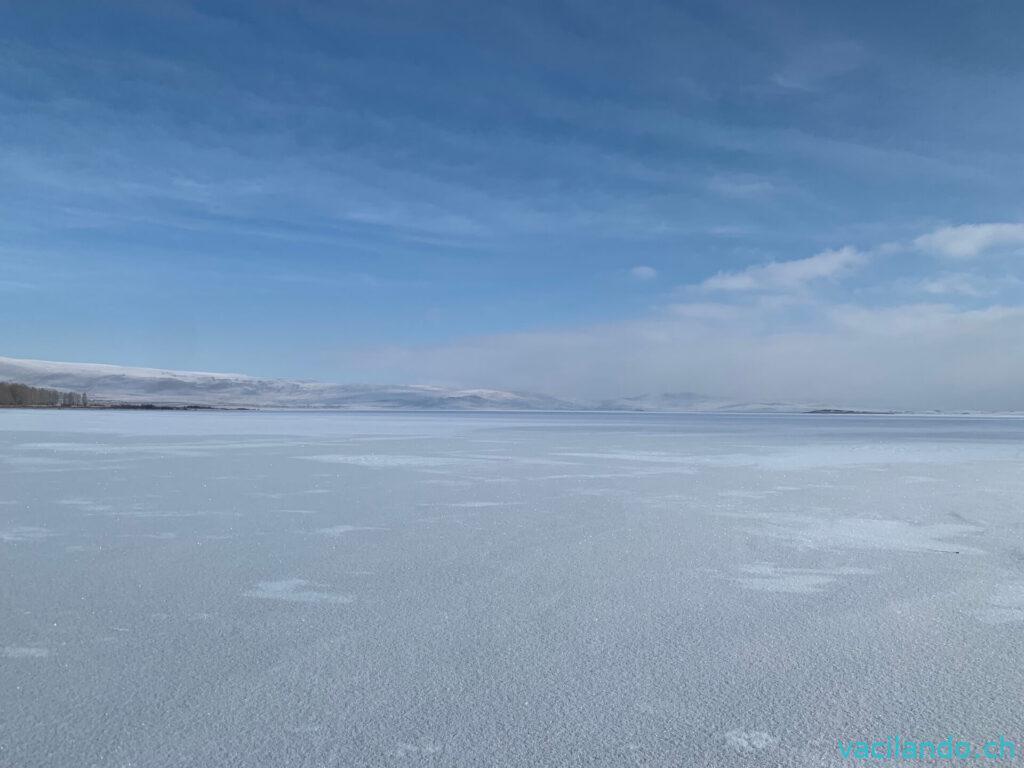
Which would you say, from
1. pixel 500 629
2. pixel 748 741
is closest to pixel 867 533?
pixel 500 629

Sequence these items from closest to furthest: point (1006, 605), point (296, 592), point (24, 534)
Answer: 1. point (1006, 605)
2. point (296, 592)
3. point (24, 534)

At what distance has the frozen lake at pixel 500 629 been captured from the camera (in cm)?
220

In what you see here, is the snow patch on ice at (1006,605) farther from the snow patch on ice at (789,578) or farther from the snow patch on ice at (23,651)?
the snow patch on ice at (23,651)

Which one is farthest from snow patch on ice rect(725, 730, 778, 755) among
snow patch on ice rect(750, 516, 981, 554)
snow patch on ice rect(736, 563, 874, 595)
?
snow patch on ice rect(750, 516, 981, 554)

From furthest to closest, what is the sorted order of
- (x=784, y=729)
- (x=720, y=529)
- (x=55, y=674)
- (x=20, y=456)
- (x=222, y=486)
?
(x=20, y=456) → (x=222, y=486) → (x=720, y=529) → (x=55, y=674) → (x=784, y=729)

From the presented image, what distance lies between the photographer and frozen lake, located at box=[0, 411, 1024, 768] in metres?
2.20

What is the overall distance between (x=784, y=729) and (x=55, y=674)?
266cm

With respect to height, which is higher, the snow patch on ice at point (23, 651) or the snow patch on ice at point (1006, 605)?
the snow patch on ice at point (1006, 605)

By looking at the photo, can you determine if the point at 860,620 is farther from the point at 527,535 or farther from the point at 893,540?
the point at 527,535

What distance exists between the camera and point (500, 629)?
316 centimetres

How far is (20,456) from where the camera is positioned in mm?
11961

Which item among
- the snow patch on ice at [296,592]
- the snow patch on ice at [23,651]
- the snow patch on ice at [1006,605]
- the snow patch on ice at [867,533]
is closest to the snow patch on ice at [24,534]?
the snow patch on ice at [296,592]

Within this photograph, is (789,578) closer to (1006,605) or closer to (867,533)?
(1006,605)

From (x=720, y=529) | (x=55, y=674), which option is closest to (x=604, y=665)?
(x=55, y=674)
